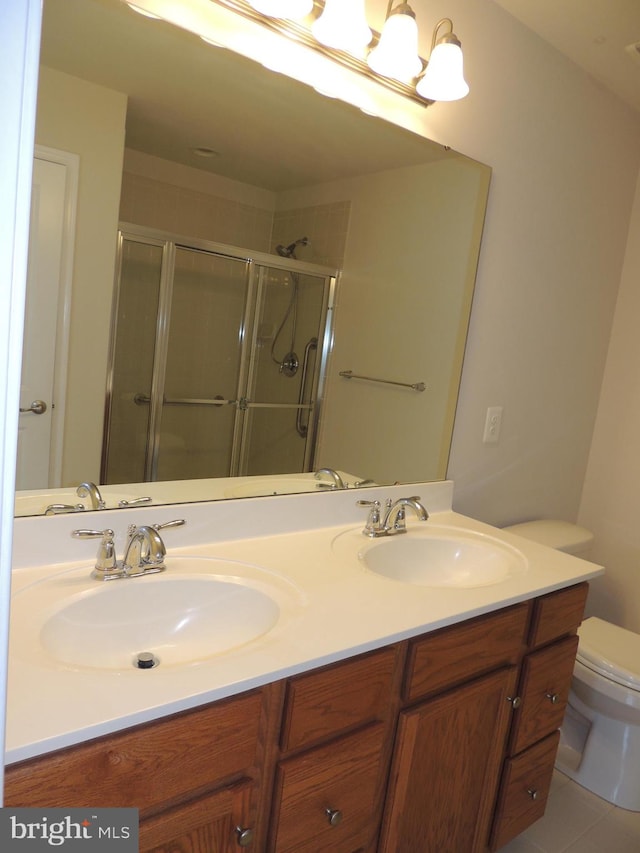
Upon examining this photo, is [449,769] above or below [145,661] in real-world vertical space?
below

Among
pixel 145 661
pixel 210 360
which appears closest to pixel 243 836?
pixel 145 661

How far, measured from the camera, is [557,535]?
2223 millimetres

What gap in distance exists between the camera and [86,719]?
0.76 meters

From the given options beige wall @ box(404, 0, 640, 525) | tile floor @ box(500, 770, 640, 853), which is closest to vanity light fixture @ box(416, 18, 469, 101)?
beige wall @ box(404, 0, 640, 525)

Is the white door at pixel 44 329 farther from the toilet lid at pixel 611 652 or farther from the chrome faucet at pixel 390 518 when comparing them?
the toilet lid at pixel 611 652

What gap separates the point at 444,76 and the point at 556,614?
4.50 ft

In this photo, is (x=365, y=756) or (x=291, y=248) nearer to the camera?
(x=365, y=756)

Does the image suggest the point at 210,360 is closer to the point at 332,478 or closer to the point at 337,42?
the point at 332,478

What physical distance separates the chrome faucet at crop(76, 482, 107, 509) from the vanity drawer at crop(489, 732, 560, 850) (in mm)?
1168

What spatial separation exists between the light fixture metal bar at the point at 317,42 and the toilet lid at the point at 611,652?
1.73 metres

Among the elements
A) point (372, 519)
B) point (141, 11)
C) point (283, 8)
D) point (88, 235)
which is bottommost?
A: point (372, 519)

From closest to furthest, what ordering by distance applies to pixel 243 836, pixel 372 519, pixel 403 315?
pixel 243 836, pixel 372 519, pixel 403 315

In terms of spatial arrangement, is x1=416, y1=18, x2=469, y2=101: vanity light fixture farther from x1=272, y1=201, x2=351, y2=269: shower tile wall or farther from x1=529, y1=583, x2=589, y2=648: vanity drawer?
x1=529, y1=583, x2=589, y2=648: vanity drawer

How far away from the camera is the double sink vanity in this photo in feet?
2.72
